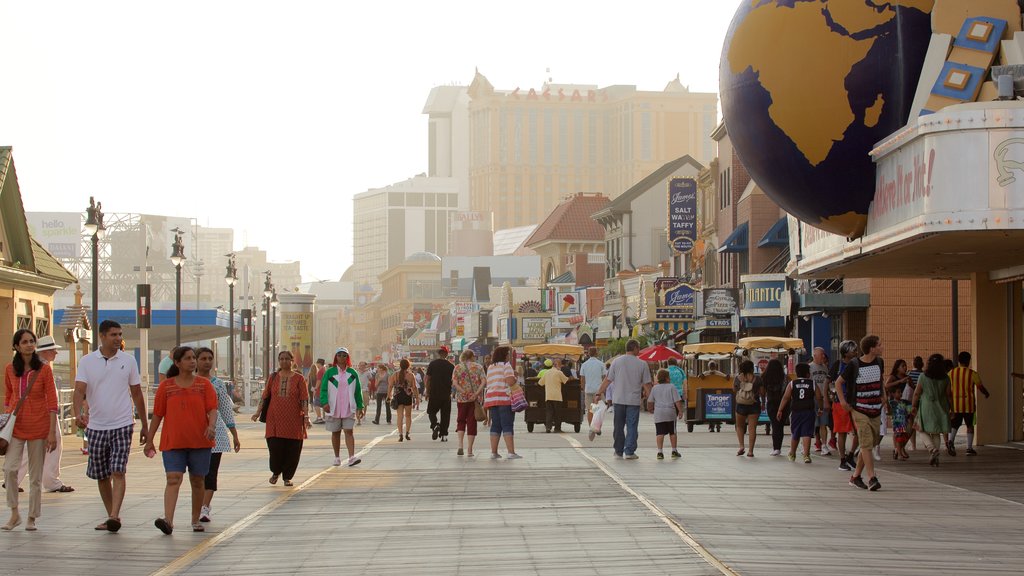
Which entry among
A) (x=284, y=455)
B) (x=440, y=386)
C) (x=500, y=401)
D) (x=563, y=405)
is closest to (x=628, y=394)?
(x=500, y=401)

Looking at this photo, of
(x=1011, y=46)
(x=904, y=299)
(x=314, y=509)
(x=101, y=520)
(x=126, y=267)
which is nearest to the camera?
(x=101, y=520)

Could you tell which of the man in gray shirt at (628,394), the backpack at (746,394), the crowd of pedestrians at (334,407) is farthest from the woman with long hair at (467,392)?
the backpack at (746,394)

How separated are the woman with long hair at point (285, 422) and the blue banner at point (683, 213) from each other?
41363mm

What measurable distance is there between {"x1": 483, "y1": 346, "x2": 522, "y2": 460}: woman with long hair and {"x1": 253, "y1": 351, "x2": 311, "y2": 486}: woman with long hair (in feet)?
15.8

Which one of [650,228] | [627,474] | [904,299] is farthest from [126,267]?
[627,474]

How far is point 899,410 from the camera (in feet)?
71.0

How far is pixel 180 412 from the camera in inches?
496

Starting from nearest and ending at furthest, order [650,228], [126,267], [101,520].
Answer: [101,520], [650,228], [126,267]

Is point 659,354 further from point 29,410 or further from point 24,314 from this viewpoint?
point 29,410

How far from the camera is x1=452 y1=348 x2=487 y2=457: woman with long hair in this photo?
2302 centimetres

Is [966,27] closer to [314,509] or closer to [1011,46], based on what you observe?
[1011,46]

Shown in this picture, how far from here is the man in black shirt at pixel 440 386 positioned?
26.8 m

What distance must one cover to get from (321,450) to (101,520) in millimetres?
11778

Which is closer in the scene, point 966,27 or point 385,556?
point 385,556
